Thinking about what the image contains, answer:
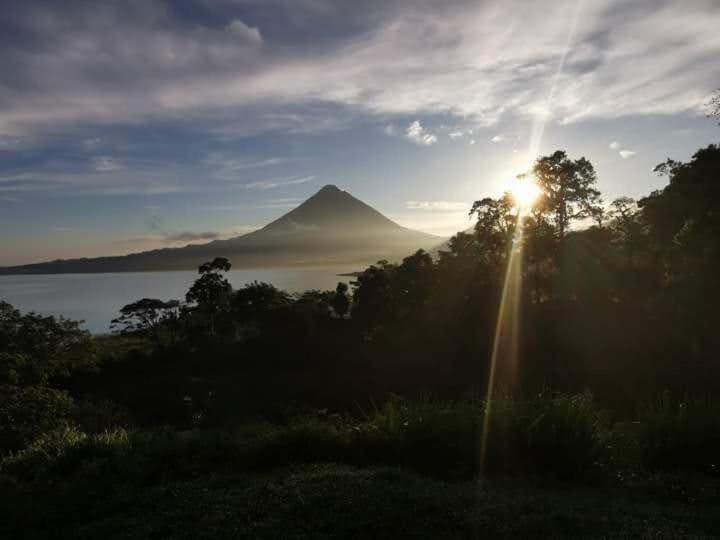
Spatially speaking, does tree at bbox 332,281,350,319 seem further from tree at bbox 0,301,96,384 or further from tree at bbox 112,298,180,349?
tree at bbox 0,301,96,384

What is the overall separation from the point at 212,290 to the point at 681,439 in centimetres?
3748

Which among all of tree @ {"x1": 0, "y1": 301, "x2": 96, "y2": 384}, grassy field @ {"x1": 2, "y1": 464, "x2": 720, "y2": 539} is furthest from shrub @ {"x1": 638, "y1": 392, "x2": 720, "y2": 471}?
tree @ {"x1": 0, "y1": 301, "x2": 96, "y2": 384}

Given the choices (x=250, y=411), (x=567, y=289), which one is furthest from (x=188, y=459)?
(x=567, y=289)

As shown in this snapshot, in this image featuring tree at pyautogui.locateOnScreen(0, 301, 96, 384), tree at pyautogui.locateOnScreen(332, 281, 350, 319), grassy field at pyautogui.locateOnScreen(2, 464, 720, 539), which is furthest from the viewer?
tree at pyautogui.locateOnScreen(332, 281, 350, 319)

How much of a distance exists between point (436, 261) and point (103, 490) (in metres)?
31.8

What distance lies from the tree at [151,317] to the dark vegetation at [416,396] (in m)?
0.19

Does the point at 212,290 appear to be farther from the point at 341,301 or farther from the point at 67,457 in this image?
the point at 67,457

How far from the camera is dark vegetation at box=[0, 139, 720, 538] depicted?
487 cm

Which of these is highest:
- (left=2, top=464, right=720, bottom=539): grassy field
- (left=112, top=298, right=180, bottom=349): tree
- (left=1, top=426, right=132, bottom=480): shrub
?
(left=2, top=464, right=720, bottom=539): grassy field

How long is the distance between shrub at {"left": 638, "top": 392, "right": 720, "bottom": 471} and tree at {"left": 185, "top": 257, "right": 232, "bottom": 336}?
121 feet

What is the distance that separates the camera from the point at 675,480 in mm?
5602

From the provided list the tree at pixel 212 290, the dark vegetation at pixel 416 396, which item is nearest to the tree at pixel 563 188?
the dark vegetation at pixel 416 396

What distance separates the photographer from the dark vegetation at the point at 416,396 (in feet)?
16.0

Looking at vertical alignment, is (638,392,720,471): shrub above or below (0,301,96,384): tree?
above
